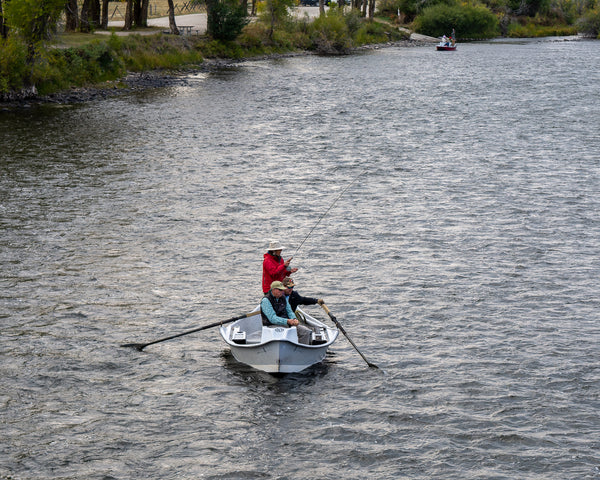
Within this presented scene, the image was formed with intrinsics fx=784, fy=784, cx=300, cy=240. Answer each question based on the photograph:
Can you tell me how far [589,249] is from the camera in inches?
1000

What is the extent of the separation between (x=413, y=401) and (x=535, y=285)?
7996mm

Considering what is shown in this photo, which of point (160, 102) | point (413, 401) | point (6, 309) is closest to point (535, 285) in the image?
point (413, 401)

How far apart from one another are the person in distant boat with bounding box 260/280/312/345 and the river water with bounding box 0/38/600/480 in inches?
32.9

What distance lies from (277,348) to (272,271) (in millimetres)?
2432

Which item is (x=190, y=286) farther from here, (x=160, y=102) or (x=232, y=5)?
(x=232, y=5)

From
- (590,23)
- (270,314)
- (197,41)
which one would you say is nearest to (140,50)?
(197,41)

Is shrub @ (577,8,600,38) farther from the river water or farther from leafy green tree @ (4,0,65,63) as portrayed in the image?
leafy green tree @ (4,0,65,63)

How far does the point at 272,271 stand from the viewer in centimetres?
1797

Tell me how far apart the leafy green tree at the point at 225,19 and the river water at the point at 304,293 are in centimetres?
3270

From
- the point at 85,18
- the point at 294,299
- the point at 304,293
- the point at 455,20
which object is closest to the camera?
the point at 294,299

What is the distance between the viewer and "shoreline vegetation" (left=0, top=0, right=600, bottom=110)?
49938mm

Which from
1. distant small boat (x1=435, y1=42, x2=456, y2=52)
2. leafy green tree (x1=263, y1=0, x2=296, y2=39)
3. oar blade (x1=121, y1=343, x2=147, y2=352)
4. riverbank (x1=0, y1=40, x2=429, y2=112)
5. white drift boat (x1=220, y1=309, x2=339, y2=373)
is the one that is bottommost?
oar blade (x1=121, y1=343, x2=147, y2=352)

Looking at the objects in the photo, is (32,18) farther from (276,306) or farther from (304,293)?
(276,306)

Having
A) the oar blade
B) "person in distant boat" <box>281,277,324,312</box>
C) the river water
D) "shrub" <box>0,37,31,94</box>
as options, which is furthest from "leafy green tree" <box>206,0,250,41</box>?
"person in distant boat" <box>281,277,324,312</box>
